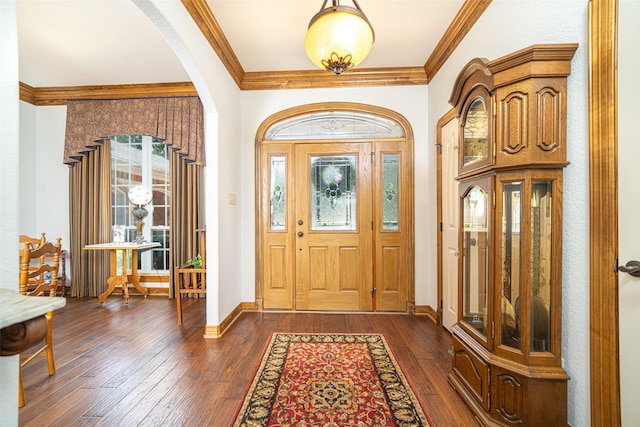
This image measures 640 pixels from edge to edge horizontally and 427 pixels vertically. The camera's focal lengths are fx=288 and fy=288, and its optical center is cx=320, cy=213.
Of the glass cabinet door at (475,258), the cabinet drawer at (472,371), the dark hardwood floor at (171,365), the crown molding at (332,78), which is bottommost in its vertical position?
the dark hardwood floor at (171,365)

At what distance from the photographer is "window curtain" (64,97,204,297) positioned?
166 inches

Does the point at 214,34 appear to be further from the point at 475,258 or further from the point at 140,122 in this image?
the point at 475,258

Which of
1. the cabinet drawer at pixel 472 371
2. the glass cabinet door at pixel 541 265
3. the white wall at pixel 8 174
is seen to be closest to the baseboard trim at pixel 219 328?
the white wall at pixel 8 174

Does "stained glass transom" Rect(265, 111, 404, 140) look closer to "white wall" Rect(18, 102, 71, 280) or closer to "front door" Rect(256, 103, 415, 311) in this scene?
"front door" Rect(256, 103, 415, 311)

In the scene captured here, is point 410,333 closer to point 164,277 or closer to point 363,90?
point 363,90

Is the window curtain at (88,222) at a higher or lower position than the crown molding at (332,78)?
lower

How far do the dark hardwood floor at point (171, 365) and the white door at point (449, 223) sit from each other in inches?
12.0

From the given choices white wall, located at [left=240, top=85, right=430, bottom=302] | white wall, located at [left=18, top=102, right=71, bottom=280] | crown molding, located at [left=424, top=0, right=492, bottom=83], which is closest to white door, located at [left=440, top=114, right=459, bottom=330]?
white wall, located at [left=240, top=85, right=430, bottom=302]

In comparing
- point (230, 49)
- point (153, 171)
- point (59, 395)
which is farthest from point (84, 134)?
point (59, 395)

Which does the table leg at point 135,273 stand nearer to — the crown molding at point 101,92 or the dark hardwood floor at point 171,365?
the dark hardwood floor at point 171,365

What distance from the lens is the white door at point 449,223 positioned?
2969mm

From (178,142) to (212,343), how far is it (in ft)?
9.40

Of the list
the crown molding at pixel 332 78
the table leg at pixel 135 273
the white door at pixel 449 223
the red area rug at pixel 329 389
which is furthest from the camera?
the table leg at pixel 135 273

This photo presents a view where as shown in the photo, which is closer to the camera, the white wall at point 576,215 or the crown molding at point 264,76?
the white wall at point 576,215
